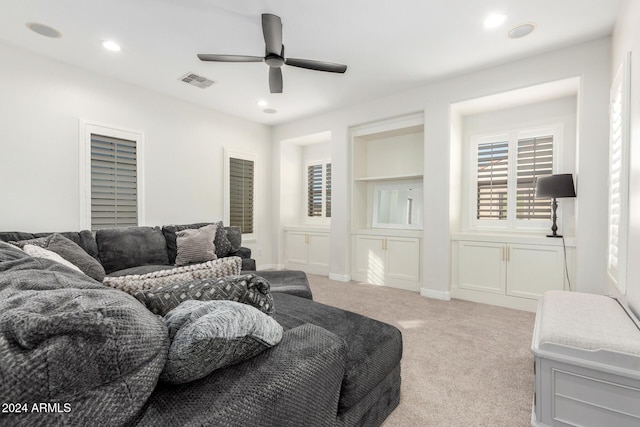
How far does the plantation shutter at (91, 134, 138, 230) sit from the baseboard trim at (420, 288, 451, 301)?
3.89 metres

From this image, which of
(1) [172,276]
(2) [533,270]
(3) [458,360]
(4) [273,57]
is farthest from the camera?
(2) [533,270]

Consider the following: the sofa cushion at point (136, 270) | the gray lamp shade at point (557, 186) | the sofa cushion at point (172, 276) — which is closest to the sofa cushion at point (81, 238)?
the sofa cushion at point (136, 270)

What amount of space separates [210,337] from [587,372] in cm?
162

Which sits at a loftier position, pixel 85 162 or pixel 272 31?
pixel 272 31

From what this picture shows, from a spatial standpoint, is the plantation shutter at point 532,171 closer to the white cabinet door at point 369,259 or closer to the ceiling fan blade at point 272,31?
the white cabinet door at point 369,259

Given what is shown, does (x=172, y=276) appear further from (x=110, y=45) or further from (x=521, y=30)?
(x=521, y=30)

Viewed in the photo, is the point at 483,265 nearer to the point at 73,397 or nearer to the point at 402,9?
the point at 402,9

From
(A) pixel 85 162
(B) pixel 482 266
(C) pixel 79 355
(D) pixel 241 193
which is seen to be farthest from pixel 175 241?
(B) pixel 482 266

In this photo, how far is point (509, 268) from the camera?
3566 mm

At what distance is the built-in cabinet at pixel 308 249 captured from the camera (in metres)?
5.41

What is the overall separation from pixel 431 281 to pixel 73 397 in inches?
156

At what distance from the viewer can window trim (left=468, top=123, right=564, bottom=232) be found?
366cm

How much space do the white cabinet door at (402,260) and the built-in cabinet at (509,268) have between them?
522 millimetres

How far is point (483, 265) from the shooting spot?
12.3ft
